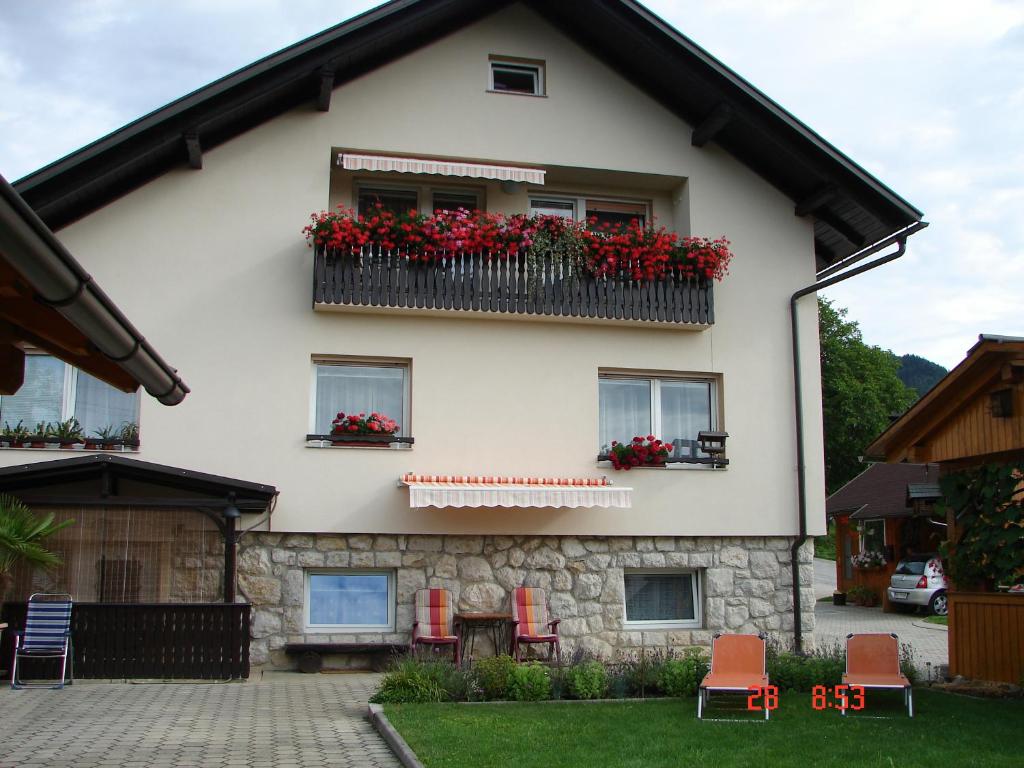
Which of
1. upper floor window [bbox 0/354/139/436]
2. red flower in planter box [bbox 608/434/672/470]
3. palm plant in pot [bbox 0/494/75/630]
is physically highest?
upper floor window [bbox 0/354/139/436]

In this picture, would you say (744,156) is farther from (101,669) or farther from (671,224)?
(101,669)

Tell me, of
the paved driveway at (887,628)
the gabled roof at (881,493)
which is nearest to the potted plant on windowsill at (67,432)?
the paved driveway at (887,628)

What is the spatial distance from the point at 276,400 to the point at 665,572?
225 inches

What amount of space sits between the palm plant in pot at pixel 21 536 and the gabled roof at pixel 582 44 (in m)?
3.49

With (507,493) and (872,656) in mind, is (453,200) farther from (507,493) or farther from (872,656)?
(872,656)

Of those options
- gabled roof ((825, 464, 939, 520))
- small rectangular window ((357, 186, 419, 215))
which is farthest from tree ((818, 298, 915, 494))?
small rectangular window ((357, 186, 419, 215))

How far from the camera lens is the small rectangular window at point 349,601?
1419 cm

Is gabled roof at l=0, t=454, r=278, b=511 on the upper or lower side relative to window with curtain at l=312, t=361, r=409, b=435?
lower

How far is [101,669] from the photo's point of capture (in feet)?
41.3

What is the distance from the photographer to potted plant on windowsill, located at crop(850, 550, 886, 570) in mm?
28422

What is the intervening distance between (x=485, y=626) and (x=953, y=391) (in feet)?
20.9

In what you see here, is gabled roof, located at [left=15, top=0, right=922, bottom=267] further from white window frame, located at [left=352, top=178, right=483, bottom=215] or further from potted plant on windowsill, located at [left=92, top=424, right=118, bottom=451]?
potted plant on windowsill, located at [left=92, top=424, right=118, bottom=451]
